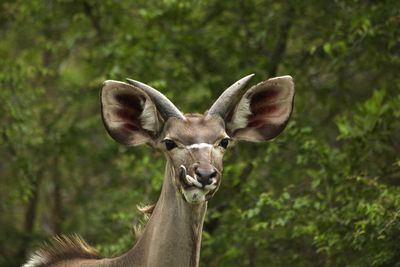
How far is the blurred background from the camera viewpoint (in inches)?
376

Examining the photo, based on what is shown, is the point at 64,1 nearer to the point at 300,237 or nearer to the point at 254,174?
the point at 254,174

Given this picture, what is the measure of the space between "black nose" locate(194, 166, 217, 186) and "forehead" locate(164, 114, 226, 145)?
355mm

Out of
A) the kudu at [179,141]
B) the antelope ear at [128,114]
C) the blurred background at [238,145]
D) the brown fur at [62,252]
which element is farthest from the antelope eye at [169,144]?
the blurred background at [238,145]

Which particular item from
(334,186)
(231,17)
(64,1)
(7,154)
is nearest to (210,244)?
(334,186)

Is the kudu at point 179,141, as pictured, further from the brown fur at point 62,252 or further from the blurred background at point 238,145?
the blurred background at point 238,145

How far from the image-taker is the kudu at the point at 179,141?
6.72 meters

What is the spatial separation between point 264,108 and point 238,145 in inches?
168

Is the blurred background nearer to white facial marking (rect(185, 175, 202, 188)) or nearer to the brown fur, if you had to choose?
the brown fur

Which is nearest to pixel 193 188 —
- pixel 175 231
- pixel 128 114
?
pixel 175 231

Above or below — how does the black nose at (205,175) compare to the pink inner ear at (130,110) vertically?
below

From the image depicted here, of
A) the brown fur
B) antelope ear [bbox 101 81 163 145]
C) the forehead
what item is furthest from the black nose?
the brown fur

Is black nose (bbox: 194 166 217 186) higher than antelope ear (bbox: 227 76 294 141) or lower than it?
lower

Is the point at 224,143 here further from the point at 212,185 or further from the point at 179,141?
the point at 212,185

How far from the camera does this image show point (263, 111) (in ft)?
24.4
